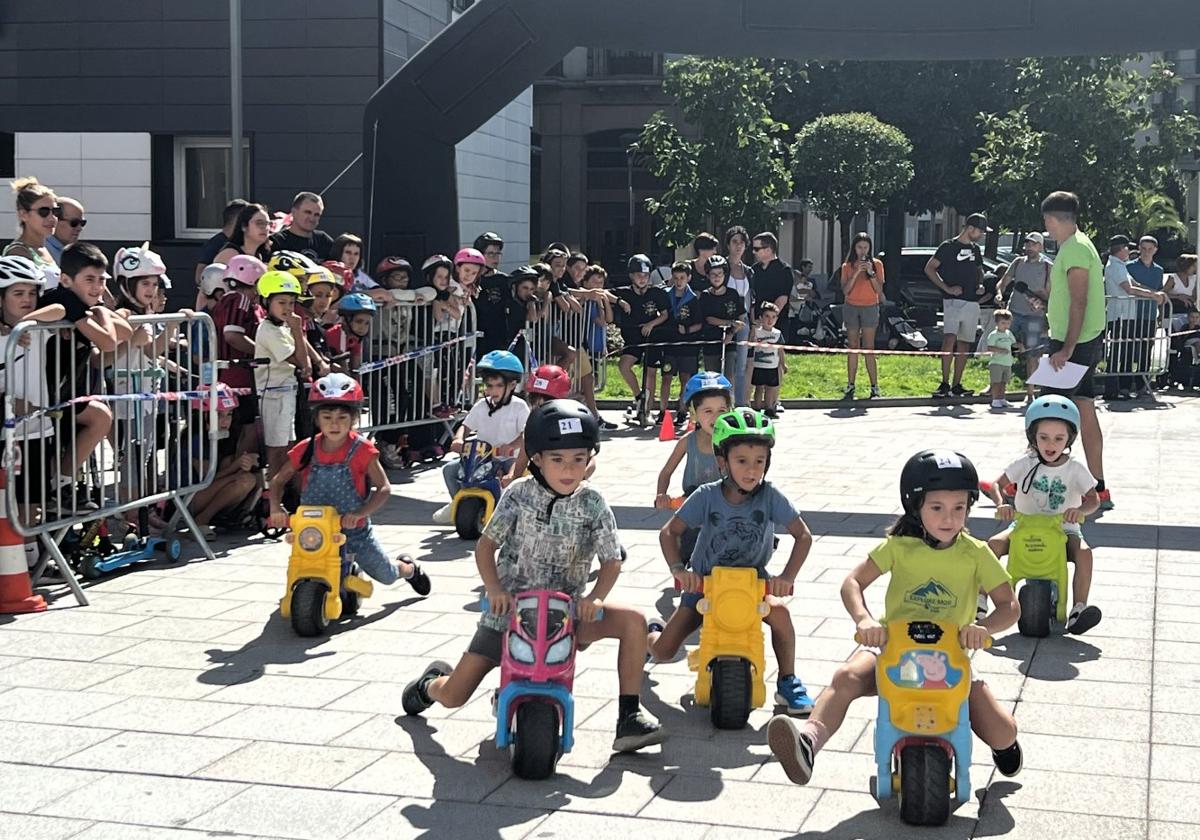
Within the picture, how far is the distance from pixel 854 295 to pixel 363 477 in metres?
11.5

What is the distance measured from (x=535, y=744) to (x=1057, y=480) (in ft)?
11.1

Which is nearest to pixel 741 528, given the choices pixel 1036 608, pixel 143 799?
pixel 1036 608

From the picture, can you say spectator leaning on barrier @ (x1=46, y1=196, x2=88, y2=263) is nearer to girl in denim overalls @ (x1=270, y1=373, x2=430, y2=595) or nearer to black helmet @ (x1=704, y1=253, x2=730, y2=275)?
girl in denim overalls @ (x1=270, y1=373, x2=430, y2=595)

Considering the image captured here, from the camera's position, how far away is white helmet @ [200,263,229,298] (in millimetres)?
11188

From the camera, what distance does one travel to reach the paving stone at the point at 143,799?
5.23 m

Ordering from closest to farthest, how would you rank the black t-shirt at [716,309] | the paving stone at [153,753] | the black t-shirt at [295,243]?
the paving stone at [153,753]
the black t-shirt at [295,243]
the black t-shirt at [716,309]

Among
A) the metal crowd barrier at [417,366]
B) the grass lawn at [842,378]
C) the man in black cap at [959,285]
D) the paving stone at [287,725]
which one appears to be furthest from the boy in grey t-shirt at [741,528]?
the man in black cap at [959,285]

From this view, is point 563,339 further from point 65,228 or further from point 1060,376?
point 1060,376

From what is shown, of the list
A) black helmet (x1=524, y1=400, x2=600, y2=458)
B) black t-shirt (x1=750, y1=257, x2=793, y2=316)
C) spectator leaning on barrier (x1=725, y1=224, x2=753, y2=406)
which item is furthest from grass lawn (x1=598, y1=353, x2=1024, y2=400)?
black helmet (x1=524, y1=400, x2=600, y2=458)

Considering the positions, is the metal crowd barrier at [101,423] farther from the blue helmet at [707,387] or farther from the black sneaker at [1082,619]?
the black sneaker at [1082,619]

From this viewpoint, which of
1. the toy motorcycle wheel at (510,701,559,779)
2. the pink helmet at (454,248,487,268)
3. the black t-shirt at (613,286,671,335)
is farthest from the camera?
the black t-shirt at (613,286,671,335)

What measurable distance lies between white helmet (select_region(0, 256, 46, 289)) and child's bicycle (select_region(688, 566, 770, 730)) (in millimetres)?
4323

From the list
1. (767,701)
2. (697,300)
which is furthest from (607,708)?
(697,300)

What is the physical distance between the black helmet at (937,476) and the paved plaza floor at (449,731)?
999mm
